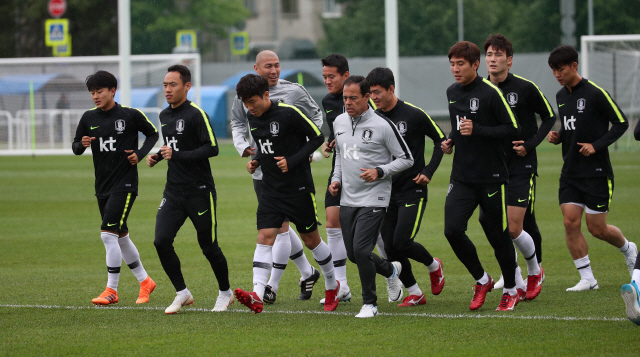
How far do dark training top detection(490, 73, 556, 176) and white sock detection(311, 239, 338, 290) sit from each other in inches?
71.8

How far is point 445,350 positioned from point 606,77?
22055 mm

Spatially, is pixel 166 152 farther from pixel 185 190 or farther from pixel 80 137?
pixel 80 137

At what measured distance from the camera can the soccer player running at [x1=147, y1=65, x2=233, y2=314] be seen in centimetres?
673

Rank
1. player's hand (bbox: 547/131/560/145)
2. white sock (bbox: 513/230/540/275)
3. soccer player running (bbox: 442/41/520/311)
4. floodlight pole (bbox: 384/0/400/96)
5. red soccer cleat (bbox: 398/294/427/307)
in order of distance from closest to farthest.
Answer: soccer player running (bbox: 442/41/520/311) → red soccer cleat (bbox: 398/294/427/307) → white sock (bbox: 513/230/540/275) → player's hand (bbox: 547/131/560/145) → floodlight pole (bbox: 384/0/400/96)

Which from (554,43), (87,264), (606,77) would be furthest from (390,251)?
(554,43)

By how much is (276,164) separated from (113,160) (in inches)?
64.0

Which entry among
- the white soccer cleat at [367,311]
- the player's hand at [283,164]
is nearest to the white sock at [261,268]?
the player's hand at [283,164]

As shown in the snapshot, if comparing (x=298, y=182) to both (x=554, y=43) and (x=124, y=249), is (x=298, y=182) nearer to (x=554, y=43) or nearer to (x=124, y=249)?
(x=124, y=249)

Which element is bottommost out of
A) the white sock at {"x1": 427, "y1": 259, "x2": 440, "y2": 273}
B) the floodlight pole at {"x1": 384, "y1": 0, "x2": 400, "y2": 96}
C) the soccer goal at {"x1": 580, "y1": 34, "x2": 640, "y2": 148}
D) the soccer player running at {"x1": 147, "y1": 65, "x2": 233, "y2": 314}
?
the white sock at {"x1": 427, "y1": 259, "x2": 440, "y2": 273}

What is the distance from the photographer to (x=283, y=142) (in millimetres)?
6738

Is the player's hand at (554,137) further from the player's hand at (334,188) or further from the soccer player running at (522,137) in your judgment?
the player's hand at (334,188)

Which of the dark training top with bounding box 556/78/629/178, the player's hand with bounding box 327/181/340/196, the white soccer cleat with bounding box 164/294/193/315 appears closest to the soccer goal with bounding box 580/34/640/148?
the dark training top with bounding box 556/78/629/178

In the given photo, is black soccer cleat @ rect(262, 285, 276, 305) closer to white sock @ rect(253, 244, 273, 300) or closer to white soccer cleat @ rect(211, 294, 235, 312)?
white soccer cleat @ rect(211, 294, 235, 312)

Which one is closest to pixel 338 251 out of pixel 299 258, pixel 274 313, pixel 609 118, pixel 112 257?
pixel 299 258
